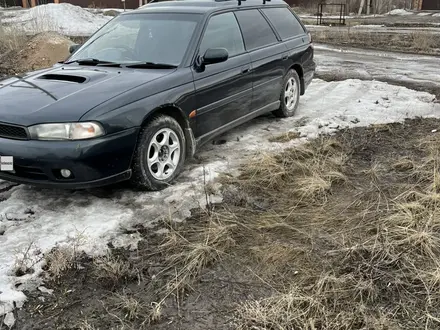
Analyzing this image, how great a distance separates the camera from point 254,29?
5844 millimetres

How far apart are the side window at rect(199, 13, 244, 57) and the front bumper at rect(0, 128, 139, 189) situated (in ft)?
5.26

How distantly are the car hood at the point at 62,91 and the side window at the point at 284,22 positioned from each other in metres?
2.53

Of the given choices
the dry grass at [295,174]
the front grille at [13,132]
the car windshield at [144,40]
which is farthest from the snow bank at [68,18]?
the front grille at [13,132]

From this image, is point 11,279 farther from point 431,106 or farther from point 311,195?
point 431,106

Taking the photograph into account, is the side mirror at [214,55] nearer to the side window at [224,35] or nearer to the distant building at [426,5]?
the side window at [224,35]

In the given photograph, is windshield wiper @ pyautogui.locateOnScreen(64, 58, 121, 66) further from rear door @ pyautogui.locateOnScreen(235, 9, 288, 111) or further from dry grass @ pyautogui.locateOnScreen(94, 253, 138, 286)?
dry grass @ pyautogui.locateOnScreen(94, 253, 138, 286)

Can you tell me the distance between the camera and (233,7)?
560 cm

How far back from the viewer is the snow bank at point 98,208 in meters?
3.23

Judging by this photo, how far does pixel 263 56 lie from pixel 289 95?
1136 millimetres

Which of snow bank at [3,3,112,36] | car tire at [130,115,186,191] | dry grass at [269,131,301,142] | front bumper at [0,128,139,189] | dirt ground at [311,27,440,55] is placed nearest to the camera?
front bumper at [0,128,139,189]

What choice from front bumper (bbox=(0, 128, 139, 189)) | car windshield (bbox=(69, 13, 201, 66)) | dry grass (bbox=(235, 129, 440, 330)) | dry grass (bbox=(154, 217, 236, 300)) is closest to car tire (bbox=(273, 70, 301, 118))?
car windshield (bbox=(69, 13, 201, 66))

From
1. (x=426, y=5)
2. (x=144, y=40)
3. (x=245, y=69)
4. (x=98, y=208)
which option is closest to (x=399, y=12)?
(x=426, y=5)

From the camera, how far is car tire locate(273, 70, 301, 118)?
654cm

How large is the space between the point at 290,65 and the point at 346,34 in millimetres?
14445
